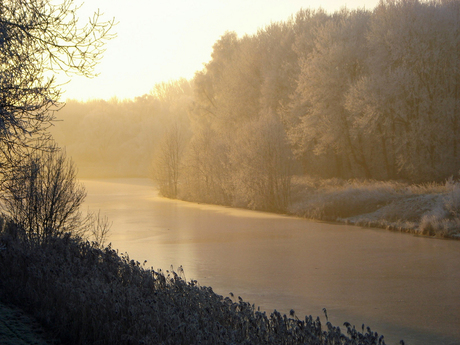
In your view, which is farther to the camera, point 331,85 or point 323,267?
point 331,85

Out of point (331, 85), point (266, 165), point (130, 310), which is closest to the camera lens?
point (130, 310)

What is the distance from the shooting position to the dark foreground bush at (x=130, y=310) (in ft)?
16.7

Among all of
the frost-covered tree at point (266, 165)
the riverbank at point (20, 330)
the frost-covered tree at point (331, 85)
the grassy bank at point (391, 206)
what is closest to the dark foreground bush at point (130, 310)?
the riverbank at point (20, 330)

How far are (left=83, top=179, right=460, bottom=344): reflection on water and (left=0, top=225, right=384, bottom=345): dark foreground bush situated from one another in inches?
59.4

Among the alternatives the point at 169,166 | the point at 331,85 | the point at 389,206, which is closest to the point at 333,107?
the point at 331,85

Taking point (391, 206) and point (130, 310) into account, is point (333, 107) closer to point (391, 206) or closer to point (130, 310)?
point (391, 206)

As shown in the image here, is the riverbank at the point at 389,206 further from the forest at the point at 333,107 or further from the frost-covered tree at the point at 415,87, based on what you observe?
the frost-covered tree at the point at 415,87

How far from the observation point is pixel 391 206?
62.8 ft

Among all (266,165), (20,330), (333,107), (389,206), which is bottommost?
(20,330)

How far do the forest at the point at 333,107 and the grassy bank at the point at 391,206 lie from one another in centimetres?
253

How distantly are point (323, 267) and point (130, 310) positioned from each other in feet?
22.7

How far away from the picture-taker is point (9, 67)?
272 inches

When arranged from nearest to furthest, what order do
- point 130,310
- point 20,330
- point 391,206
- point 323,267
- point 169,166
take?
point 130,310 < point 20,330 < point 323,267 < point 391,206 < point 169,166

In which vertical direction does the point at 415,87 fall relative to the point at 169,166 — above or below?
above
